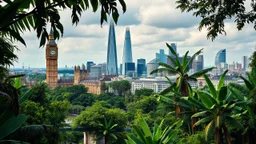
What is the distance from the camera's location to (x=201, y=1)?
869 centimetres

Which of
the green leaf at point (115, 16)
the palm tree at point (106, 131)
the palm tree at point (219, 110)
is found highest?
the green leaf at point (115, 16)

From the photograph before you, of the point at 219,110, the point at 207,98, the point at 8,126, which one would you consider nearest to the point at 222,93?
the point at 207,98

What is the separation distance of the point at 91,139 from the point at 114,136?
5.49 m

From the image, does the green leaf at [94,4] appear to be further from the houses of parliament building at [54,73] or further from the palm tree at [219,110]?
the houses of parliament building at [54,73]

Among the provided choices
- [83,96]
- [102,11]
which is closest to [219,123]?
[102,11]

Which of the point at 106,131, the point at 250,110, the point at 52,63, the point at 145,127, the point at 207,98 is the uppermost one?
the point at 52,63

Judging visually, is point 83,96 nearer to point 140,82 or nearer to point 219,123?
point 219,123

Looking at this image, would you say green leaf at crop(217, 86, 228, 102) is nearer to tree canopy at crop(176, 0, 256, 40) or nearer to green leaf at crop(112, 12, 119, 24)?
tree canopy at crop(176, 0, 256, 40)

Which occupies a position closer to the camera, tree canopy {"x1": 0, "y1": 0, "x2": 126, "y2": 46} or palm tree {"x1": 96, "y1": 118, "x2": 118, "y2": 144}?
tree canopy {"x1": 0, "y1": 0, "x2": 126, "y2": 46}

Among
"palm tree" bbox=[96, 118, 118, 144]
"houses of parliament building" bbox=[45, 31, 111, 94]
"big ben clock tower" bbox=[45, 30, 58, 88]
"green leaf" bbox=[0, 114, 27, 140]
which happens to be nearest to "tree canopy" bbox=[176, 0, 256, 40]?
"green leaf" bbox=[0, 114, 27, 140]

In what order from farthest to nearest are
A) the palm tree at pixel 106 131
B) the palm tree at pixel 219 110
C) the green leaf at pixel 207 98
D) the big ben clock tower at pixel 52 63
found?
the big ben clock tower at pixel 52 63 → the palm tree at pixel 106 131 → the green leaf at pixel 207 98 → the palm tree at pixel 219 110

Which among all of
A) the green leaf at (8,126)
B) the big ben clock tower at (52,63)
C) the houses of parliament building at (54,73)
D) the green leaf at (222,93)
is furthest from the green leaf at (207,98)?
the big ben clock tower at (52,63)

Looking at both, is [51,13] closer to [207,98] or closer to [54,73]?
[207,98]

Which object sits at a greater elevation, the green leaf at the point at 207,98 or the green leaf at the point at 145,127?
the green leaf at the point at 207,98
